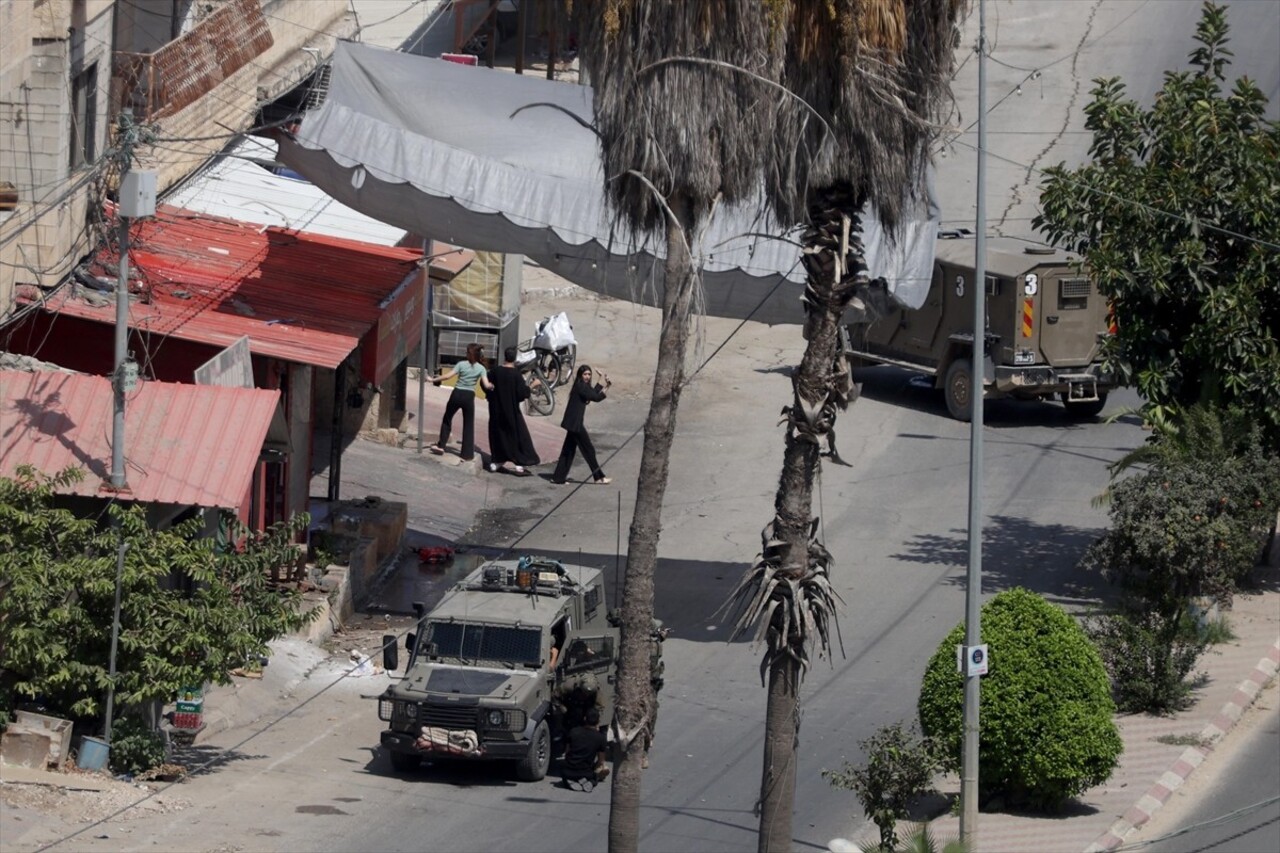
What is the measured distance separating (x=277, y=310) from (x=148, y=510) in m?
4.19

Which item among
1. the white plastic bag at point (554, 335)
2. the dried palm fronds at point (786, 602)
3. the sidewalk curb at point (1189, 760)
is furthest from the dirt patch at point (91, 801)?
the white plastic bag at point (554, 335)

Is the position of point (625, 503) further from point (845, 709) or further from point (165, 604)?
point (165, 604)

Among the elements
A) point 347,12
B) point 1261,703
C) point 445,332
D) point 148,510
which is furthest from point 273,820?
point 347,12

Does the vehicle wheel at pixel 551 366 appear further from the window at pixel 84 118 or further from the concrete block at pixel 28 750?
the concrete block at pixel 28 750

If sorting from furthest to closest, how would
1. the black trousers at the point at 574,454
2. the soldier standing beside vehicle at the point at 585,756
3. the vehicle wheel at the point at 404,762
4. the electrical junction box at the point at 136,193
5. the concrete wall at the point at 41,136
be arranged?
the black trousers at the point at 574,454
the concrete wall at the point at 41,136
the vehicle wheel at the point at 404,762
the soldier standing beside vehicle at the point at 585,756
the electrical junction box at the point at 136,193

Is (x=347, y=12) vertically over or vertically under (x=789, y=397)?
over

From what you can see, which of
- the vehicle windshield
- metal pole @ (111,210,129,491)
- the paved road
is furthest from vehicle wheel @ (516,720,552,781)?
the paved road

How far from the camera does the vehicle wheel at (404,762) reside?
17.9 metres

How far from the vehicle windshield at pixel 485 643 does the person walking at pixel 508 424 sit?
9.63m

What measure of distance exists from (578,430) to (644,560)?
13.3 metres

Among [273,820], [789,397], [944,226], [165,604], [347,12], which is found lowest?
[273,820]

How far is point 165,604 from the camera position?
55.5 feet

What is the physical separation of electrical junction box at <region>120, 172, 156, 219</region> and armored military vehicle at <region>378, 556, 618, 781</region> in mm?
4444

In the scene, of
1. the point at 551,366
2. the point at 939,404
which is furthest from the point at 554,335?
the point at 939,404
